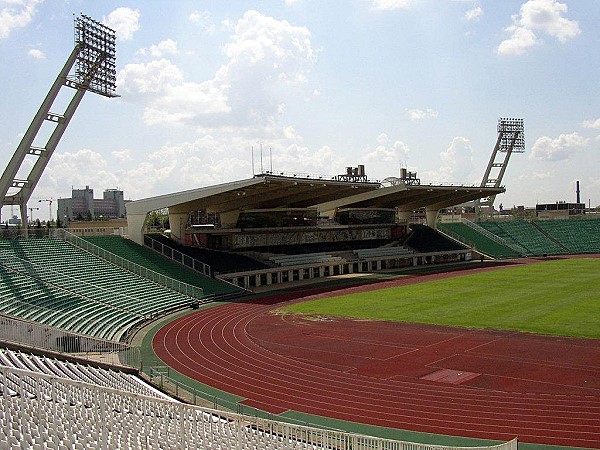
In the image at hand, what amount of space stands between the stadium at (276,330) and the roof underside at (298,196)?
251 mm

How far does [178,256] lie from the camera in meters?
49.2

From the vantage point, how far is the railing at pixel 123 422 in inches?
422

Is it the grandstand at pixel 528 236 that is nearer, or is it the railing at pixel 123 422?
the railing at pixel 123 422

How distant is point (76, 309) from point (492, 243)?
6127 cm

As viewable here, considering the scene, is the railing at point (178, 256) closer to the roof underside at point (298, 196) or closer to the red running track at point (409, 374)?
the roof underside at point (298, 196)

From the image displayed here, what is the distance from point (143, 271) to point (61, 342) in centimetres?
1922

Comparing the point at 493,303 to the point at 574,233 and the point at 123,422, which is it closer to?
the point at 123,422

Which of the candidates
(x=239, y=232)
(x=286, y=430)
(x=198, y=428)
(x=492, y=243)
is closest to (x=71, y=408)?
(x=198, y=428)

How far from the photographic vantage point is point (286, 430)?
1228cm

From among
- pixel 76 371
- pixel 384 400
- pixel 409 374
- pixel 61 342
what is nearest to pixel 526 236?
pixel 409 374

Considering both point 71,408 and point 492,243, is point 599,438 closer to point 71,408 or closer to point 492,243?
point 71,408

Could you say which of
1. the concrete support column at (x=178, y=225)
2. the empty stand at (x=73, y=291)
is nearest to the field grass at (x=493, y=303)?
the empty stand at (x=73, y=291)

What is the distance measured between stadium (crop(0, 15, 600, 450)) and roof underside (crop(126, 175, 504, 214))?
251 mm

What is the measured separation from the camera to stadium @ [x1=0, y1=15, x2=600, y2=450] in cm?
1274
